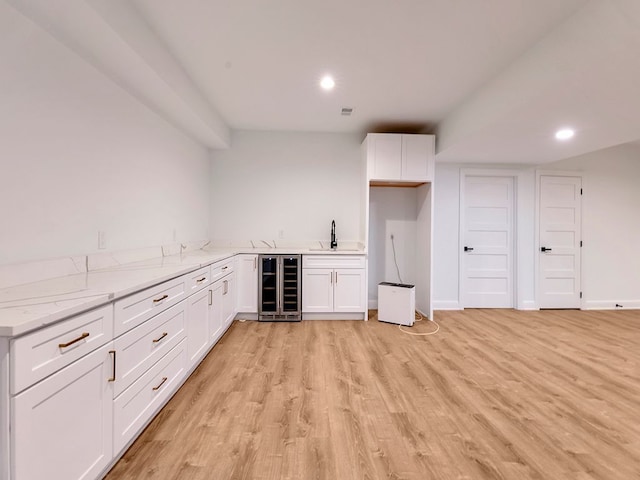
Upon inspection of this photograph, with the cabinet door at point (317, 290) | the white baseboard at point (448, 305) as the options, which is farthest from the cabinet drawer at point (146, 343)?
the white baseboard at point (448, 305)

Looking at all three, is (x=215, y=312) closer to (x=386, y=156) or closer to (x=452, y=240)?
(x=386, y=156)

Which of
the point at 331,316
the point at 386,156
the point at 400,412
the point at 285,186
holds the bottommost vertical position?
the point at 400,412

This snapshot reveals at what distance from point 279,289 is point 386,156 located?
2325mm

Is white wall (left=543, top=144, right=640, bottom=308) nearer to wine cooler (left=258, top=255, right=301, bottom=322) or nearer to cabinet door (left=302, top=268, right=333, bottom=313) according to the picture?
cabinet door (left=302, top=268, right=333, bottom=313)

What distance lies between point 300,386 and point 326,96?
2.89 meters

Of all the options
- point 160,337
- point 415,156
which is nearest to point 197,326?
point 160,337

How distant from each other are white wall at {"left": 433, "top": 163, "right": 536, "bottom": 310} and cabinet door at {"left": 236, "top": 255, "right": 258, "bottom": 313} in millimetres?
2800

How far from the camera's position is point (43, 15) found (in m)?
1.51

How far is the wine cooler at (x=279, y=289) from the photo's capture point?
12.3 ft

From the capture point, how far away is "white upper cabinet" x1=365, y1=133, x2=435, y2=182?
150 inches

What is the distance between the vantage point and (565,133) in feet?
9.78

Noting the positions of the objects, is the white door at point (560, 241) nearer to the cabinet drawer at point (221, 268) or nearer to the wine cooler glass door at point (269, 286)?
the wine cooler glass door at point (269, 286)

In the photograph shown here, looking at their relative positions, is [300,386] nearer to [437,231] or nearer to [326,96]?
[326,96]

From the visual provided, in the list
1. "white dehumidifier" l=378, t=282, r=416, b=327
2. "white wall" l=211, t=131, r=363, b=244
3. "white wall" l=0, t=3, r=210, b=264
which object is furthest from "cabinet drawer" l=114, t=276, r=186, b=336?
"white dehumidifier" l=378, t=282, r=416, b=327
